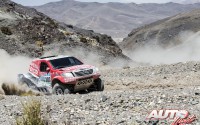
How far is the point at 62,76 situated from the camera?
1706cm

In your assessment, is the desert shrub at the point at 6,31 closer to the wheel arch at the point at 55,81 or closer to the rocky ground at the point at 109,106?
the wheel arch at the point at 55,81

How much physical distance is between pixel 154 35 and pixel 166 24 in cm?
1355

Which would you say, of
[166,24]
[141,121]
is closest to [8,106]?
[141,121]

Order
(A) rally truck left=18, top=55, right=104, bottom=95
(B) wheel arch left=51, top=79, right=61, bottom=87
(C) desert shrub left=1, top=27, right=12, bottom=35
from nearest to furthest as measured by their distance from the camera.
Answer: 1. (A) rally truck left=18, top=55, right=104, bottom=95
2. (B) wheel arch left=51, top=79, right=61, bottom=87
3. (C) desert shrub left=1, top=27, right=12, bottom=35

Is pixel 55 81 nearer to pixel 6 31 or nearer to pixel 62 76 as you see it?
pixel 62 76

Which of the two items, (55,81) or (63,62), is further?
(63,62)

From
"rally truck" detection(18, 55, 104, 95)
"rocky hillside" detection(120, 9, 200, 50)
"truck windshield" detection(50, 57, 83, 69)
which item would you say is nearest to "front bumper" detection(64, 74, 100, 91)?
"rally truck" detection(18, 55, 104, 95)

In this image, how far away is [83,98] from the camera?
13.6m

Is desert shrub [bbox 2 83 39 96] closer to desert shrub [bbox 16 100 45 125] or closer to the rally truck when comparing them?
the rally truck

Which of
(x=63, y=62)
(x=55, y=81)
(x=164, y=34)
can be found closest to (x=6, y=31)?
(x=63, y=62)

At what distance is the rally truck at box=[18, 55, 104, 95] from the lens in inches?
666

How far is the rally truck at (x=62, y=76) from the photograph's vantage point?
16.9m

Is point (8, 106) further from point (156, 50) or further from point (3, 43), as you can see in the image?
point (156, 50)

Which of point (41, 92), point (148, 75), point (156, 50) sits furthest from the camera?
point (156, 50)
